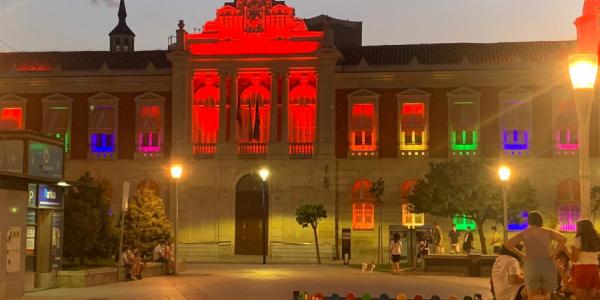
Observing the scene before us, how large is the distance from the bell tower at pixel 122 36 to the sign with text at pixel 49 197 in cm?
7949

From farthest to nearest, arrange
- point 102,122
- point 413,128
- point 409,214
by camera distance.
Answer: point 102,122
point 413,128
point 409,214

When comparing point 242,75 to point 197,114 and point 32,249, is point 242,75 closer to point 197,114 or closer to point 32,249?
point 197,114

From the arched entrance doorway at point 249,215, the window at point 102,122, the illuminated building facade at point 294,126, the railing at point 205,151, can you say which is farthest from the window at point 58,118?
the arched entrance doorway at point 249,215

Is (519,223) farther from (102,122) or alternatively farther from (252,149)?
(102,122)

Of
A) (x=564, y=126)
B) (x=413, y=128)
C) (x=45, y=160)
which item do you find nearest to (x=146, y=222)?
(x=45, y=160)

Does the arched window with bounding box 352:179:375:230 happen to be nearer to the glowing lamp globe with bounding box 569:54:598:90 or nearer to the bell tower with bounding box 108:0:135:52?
the glowing lamp globe with bounding box 569:54:598:90

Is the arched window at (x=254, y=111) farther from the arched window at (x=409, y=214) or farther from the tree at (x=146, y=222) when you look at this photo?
the tree at (x=146, y=222)

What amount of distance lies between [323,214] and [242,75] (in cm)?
1078

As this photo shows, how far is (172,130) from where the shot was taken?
58188mm

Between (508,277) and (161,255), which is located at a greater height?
(508,277)

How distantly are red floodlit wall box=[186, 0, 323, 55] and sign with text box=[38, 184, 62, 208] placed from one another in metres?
31.0

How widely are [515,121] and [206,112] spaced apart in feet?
62.2

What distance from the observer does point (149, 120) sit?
58938 mm

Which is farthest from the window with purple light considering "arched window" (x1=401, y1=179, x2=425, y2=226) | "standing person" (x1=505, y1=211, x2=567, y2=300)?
"standing person" (x1=505, y1=211, x2=567, y2=300)
